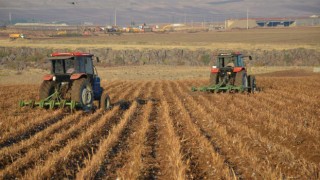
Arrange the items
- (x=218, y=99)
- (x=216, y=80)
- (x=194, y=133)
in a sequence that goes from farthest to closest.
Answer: (x=216, y=80)
(x=218, y=99)
(x=194, y=133)

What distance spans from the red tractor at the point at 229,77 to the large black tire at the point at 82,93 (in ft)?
21.0

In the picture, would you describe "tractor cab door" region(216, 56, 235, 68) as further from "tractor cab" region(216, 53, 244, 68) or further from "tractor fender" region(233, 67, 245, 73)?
"tractor fender" region(233, 67, 245, 73)

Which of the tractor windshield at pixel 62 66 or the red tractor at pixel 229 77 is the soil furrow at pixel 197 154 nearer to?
the tractor windshield at pixel 62 66

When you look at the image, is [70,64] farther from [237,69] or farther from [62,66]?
[237,69]

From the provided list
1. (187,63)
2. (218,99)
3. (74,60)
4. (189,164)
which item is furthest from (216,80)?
(187,63)

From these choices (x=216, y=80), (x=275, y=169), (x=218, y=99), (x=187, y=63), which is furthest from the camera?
(x=187, y=63)

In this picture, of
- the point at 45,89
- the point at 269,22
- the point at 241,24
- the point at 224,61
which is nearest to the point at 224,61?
the point at 224,61

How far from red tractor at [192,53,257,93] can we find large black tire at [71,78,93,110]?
21.0ft

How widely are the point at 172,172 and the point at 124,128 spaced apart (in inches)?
149

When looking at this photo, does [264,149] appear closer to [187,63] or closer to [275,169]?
[275,169]

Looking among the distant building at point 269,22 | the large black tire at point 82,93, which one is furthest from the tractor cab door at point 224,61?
the distant building at point 269,22

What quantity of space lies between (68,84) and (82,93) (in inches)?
34.7

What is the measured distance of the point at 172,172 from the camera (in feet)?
21.0

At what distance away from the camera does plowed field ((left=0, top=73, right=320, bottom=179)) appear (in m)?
6.40
